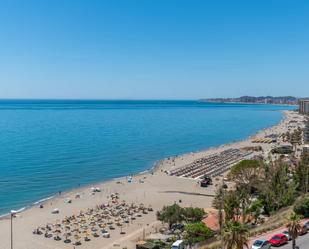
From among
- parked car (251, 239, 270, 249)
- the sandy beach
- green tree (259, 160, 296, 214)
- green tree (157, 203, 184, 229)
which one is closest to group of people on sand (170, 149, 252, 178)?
the sandy beach

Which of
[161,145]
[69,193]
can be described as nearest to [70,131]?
[161,145]

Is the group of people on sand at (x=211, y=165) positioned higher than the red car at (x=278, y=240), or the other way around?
the red car at (x=278, y=240)

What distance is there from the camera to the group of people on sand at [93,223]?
129 ft

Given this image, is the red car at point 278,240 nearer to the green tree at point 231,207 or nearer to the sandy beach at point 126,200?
the green tree at point 231,207

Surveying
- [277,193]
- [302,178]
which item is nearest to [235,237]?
[277,193]

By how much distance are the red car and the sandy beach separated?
15556 mm

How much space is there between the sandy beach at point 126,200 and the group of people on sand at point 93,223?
0.70 m

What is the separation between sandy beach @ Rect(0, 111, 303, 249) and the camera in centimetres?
3781

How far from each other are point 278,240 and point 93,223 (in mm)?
24403

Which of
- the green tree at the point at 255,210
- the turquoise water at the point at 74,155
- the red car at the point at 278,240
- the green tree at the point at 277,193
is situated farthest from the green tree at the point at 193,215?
the turquoise water at the point at 74,155

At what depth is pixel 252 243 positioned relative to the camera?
2344 cm

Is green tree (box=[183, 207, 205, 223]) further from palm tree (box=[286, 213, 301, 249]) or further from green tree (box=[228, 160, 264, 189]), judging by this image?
palm tree (box=[286, 213, 301, 249])

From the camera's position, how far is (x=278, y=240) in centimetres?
2303

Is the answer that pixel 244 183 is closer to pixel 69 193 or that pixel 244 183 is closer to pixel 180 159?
pixel 69 193
